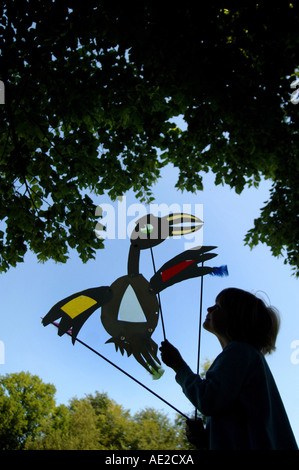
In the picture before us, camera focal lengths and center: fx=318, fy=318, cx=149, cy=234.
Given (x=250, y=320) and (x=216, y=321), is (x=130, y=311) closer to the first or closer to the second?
(x=216, y=321)

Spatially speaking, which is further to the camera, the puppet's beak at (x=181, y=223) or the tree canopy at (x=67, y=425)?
the tree canopy at (x=67, y=425)

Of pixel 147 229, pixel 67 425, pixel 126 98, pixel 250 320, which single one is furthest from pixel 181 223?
pixel 67 425

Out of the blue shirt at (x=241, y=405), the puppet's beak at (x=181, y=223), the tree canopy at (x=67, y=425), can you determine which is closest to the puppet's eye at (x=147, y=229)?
the puppet's beak at (x=181, y=223)

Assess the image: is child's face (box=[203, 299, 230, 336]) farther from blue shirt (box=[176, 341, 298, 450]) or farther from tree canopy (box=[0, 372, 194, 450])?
tree canopy (box=[0, 372, 194, 450])

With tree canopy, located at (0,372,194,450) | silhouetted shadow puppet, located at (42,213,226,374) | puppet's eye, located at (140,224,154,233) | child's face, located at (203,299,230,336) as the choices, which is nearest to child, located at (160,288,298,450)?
child's face, located at (203,299,230,336)

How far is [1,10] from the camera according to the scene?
160 inches

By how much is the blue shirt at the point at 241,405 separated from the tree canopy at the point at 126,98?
11.1ft

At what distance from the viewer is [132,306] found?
8.20 ft

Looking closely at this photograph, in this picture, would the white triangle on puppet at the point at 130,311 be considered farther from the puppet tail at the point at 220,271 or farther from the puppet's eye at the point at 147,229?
the puppet tail at the point at 220,271

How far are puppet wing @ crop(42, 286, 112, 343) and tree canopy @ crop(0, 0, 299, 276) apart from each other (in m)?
2.62

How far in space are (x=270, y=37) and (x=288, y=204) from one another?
3.10m

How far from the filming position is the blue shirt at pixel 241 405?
4.81 feet

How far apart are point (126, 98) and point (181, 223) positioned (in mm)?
2504
